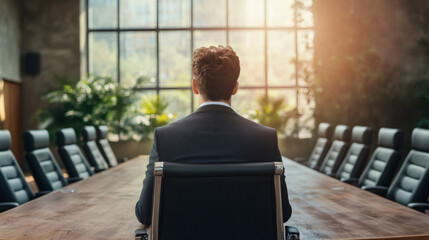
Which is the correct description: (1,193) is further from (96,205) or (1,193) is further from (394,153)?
(394,153)

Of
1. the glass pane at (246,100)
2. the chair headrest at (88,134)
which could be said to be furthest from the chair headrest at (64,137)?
the glass pane at (246,100)

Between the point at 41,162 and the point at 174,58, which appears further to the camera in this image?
the point at 174,58

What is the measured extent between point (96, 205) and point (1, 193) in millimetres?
1101

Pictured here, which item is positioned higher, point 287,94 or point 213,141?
point 213,141

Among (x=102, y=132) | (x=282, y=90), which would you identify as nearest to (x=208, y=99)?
(x=102, y=132)

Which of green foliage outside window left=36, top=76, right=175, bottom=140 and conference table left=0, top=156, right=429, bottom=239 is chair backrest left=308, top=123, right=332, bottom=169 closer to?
conference table left=0, top=156, right=429, bottom=239

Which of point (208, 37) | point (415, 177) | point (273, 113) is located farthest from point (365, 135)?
point (208, 37)

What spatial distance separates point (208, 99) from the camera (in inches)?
64.6

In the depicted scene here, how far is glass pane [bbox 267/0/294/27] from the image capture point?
35.2ft

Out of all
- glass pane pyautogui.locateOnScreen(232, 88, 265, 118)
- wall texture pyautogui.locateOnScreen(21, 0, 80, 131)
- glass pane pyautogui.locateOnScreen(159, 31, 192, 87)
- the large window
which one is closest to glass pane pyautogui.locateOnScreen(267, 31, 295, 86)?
the large window

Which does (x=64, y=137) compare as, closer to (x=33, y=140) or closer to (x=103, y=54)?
(x=33, y=140)

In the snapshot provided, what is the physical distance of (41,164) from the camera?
13.6 ft

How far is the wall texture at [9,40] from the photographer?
9.08 meters

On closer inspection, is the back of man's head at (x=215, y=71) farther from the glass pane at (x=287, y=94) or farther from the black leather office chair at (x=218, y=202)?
the glass pane at (x=287, y=94)
